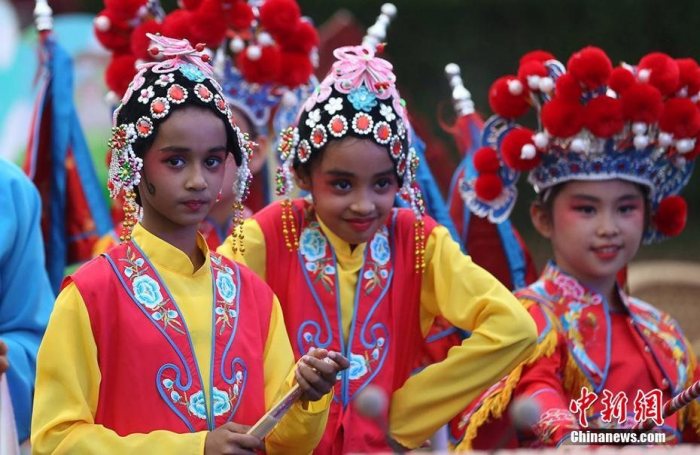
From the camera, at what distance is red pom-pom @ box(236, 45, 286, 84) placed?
5.63m

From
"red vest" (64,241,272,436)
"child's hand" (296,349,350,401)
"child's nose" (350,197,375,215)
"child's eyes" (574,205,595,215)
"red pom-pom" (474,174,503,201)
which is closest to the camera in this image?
"child's hand" (296,349,350,401)

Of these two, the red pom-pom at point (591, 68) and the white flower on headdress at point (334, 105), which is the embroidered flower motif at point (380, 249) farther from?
the red pom-pom at point (591, 68)

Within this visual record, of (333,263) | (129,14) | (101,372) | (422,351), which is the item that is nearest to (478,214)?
(422,351)

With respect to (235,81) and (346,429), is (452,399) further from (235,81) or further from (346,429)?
(235,81)

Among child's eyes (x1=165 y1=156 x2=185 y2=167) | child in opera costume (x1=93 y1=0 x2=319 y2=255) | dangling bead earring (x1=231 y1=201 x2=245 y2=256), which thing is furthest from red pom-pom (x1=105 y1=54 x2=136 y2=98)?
child's eyes (x1=165 y1=156 x2=185 y2=167)

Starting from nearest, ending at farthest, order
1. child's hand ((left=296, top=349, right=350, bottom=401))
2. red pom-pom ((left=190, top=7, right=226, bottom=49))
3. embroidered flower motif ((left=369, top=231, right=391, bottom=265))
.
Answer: child's hand ((left=296, top=349, right=350, bottom=401)), embroidered flower motif ((left=369, top=231, right=391, bottom=265)), red pom-pom ((left=190, top=7, right=226, bottom=49))

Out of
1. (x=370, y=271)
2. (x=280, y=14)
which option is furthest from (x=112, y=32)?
(x=370, y=271)

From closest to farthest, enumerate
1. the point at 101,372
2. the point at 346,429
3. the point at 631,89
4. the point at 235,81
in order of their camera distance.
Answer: the point at 101,372 → the point at 346,429 → the point at 631,89 → the point at 235,81

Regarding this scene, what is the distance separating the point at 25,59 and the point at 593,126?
6.37 metres

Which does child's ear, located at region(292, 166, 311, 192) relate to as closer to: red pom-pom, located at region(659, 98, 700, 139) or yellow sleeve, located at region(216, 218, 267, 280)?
yellow sleeve, located at region(216, 218, 267, 280)

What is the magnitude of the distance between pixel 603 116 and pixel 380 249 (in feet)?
3.13

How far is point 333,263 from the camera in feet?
14.0

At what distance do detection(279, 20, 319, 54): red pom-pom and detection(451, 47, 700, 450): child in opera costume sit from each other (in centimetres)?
80

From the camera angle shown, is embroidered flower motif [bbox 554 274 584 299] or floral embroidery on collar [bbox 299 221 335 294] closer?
floral embroidery on collar [bbox 299 221 335 294]
